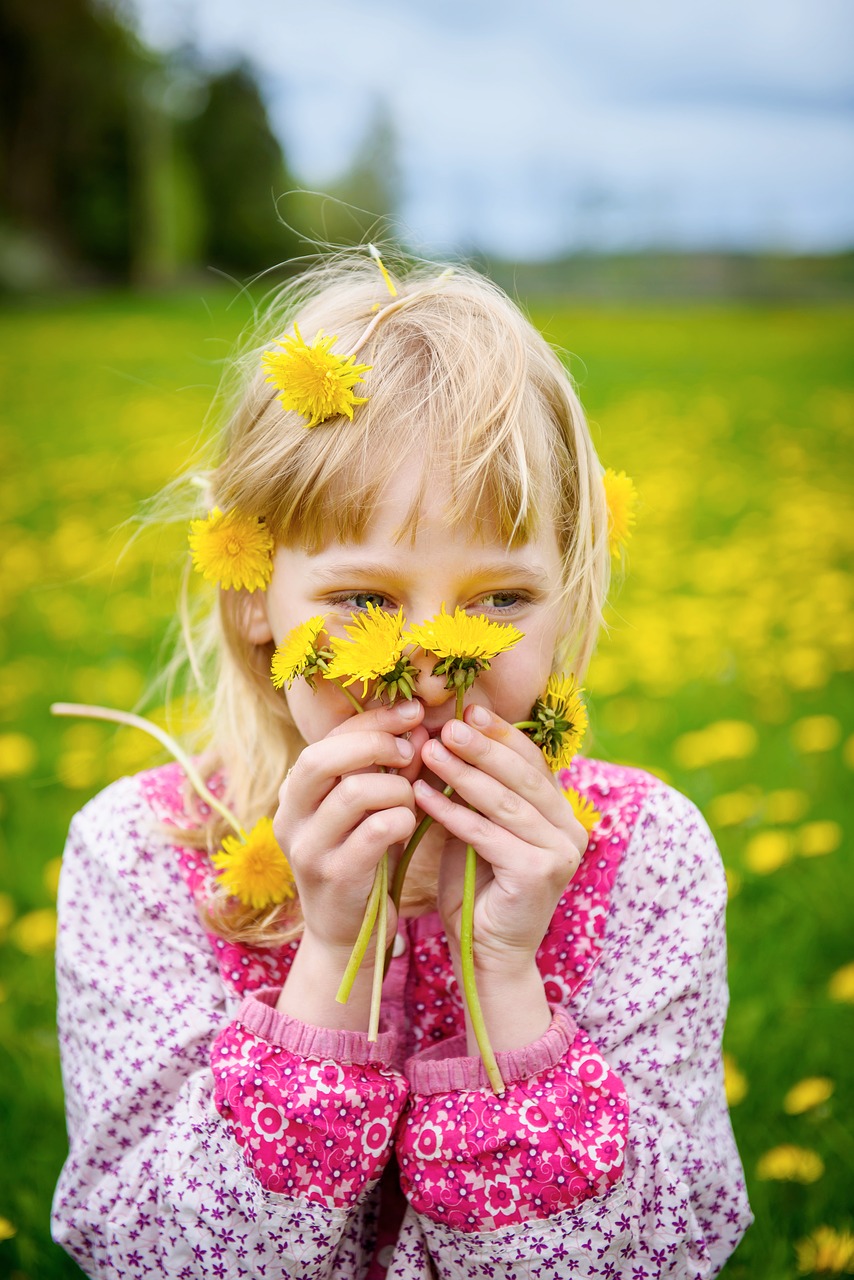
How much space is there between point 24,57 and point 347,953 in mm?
32091

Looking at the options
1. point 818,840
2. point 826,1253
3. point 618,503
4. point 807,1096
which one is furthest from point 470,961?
point 818,840

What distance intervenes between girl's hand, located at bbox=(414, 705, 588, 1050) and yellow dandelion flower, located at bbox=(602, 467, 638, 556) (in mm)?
405

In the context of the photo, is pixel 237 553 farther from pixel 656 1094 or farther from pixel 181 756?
pixel 656 1094

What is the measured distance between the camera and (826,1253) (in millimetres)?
1621

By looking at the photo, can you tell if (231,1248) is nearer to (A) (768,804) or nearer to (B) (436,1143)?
(B) (436,1143)

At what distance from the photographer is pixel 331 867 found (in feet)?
3.94

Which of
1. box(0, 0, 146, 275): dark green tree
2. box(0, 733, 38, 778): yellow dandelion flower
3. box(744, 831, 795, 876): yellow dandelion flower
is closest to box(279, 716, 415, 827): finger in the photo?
box(744, 831, 795, 876): yellow dandelion flower

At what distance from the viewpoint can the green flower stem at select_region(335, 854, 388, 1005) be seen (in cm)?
114

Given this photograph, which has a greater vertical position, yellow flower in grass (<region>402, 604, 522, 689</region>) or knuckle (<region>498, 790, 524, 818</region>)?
yellow flower in grass (<region>402, 604, 522, 689</region>)

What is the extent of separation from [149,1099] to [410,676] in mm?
678

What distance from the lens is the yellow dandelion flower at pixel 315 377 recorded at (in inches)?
48.7

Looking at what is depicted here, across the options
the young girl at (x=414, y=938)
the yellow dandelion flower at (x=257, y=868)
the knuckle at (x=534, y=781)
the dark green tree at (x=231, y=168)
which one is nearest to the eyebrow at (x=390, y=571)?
the young girl at (x=414, y=938)

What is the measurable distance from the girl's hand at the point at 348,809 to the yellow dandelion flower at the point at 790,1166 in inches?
38.0

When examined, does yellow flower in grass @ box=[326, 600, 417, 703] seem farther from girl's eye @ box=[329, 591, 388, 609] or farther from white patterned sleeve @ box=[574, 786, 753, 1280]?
white patterned sleeve @ box=[574, 786, 753, 1280]
